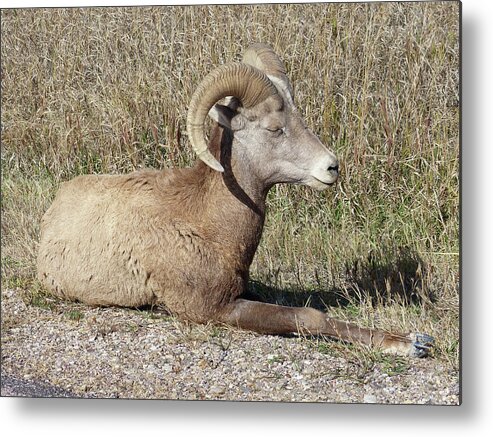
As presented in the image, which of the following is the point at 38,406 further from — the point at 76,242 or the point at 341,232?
the point at 341,232

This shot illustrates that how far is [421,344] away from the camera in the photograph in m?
6.14

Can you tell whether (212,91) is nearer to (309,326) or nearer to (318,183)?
(318,183)

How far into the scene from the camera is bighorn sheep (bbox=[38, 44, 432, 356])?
243 inches

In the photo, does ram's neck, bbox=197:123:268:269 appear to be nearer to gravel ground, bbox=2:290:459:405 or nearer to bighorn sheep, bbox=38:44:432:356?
bighorn sheep, bbox=38:44:432:356

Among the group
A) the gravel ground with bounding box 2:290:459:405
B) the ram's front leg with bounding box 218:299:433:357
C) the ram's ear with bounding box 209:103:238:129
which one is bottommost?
the gravel ground with bounding box 2:290:459:405

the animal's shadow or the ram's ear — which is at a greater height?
the ram's ear

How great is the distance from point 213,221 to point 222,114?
571 mm

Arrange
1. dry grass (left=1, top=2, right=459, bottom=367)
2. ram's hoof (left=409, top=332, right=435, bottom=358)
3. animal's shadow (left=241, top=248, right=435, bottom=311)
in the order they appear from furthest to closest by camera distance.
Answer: animal's shadow (left=241, top=248, right=435, bottom=311)
dry grass (left=1, top=2, right=459, bottom=367)
ram's hoof (left=409, top=332, right=435, bottom=358)

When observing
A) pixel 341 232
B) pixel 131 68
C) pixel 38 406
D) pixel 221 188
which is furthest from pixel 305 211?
pixel 38 406

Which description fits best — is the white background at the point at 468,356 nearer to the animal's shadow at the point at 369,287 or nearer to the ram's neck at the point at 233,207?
the animal's shadow at the point at 369,287

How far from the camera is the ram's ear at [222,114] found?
6.16m

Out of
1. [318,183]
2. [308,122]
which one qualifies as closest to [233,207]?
[318,183]

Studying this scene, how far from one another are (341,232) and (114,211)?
130 centimetres

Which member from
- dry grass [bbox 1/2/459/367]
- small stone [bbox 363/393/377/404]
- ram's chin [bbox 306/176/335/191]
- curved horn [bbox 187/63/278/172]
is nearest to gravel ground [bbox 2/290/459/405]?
small stone [bbox 363/393/377/404]
